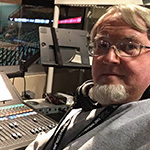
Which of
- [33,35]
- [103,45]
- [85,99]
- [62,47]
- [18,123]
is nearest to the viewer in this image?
[103,45]

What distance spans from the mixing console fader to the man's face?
46 centimetres

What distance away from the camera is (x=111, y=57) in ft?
2.96

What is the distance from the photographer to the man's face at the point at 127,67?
0.88m

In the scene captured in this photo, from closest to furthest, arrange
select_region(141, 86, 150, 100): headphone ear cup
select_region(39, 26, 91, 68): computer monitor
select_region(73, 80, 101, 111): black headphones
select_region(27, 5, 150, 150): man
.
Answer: select_region(27, 5, 150, 150): man < select_region(141, 86, 150, 100): headphone ear cup < select_region(73, 80, 101, 111): black headphones < select_region(39, 26, 91, 68): computer monitor

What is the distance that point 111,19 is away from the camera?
3.22 feet

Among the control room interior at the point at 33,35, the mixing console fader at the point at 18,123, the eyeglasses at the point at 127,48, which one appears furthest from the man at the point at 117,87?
the control room interior at the point at 33,35

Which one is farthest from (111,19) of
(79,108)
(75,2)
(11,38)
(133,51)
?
(11,38)

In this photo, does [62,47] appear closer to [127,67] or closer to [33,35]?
[127,67]

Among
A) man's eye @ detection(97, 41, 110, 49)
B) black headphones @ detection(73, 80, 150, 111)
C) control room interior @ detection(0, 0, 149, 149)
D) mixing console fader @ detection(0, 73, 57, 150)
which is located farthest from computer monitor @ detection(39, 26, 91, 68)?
control room interior @ detection(0, 0, 149, 149)

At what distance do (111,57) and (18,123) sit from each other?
2.07 ft

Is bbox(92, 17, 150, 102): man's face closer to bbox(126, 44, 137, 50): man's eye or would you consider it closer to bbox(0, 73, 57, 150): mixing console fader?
bbox(126, 44, 137, 50): man's eye

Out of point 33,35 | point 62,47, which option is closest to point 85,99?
point 62,47

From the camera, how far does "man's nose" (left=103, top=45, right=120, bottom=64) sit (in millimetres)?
895

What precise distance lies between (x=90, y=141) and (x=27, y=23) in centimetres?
215
